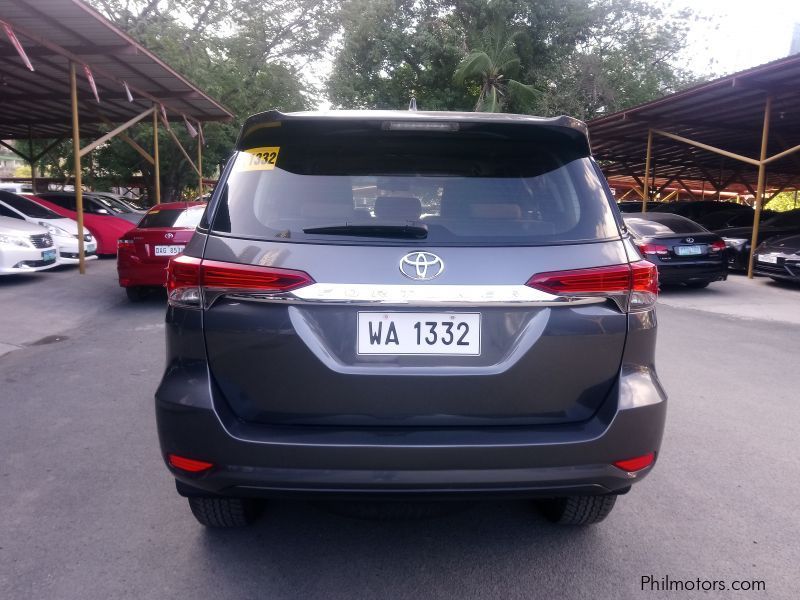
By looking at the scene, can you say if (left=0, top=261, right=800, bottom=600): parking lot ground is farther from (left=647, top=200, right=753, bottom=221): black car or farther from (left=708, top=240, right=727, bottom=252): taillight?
(left=647, top=200, right=753, bottom=221): black car

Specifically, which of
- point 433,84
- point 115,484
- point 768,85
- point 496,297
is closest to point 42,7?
point 115,484

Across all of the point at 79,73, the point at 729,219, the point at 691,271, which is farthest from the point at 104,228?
the point at 729,219

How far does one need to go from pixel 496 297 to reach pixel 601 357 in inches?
16.7

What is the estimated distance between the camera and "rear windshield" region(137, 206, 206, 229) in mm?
9086

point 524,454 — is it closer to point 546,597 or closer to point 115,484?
point 546,597

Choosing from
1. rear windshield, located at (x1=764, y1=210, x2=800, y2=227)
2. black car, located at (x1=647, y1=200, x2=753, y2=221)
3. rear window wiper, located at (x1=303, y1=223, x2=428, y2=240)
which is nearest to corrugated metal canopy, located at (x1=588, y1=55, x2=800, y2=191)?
black car, located at (x1=647, y1=200, x2=753, y2=221)

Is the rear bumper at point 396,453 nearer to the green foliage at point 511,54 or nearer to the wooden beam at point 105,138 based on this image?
the wooden beam at point 105,138

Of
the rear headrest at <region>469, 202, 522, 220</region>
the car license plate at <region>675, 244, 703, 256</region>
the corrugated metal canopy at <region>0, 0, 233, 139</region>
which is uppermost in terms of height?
the corrugated metal canopy at <region>0, 0, 233, 139</region>

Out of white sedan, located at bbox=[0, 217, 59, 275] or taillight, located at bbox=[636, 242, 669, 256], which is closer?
white sedan, located at bbox=[0, 217, 59, 275]

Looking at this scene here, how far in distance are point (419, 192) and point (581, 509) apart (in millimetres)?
1511

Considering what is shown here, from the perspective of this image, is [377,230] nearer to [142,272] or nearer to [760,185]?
[142,272]

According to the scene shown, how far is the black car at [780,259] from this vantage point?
11055mm

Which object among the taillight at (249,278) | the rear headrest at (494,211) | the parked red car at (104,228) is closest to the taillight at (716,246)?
the rear headrest at (494,211)

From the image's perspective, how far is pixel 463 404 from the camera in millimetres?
2193
